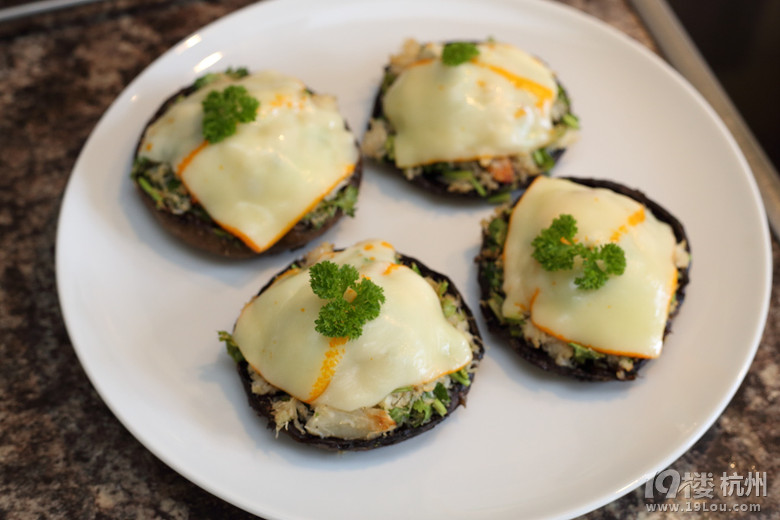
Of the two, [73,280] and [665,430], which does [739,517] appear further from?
[73,280]

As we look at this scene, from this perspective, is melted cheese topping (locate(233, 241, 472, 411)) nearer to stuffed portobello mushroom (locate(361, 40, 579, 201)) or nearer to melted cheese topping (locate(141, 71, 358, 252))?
melted cheese topping (locate(141, 71, 358, 252))

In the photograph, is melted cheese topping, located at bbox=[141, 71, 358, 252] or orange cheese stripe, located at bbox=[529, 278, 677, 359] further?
melted cheese topping, located at bbox=[141, 71, 358, 252]

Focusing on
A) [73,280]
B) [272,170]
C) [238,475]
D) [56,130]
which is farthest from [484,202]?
[56,130]

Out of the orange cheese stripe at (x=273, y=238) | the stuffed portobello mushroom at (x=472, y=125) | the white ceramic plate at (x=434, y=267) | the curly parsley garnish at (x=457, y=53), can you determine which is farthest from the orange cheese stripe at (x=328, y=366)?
the curly parsley garnish at (x=457, y=53)

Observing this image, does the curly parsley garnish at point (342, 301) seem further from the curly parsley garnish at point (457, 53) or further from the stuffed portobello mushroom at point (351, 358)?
the curly parsley garnish at point (457, 53)

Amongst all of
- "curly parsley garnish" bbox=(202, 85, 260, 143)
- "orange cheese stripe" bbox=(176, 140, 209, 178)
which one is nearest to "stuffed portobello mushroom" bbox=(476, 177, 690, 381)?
"curly parsley garnish" bbox=(202, 85, 260, 143)

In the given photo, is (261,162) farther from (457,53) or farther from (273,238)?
(457,53)

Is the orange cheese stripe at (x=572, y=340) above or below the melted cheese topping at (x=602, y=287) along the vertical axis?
below
